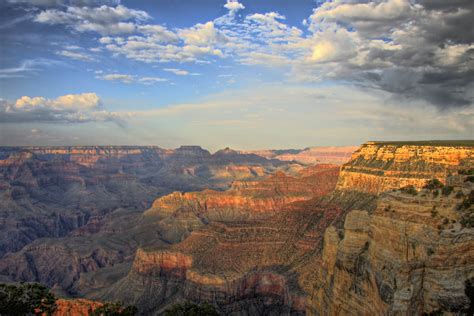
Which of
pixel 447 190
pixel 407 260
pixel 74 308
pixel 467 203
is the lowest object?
pixel 74 308

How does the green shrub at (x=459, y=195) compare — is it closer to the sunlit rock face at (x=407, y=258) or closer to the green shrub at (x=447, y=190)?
the sunlit rock face at (x=407, y=258)

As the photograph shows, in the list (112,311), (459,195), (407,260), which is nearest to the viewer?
Result: (407,260)

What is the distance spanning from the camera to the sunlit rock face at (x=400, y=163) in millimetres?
89075

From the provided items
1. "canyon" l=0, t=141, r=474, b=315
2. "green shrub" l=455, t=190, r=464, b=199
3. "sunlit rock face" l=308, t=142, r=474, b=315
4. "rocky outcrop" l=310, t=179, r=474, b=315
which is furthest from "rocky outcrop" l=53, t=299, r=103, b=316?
"green shrub" l=455, t=190, r=464, b=199

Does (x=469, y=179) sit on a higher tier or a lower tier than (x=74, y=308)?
higher

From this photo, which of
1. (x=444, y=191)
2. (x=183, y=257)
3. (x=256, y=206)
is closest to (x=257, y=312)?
(x=183, y=257)

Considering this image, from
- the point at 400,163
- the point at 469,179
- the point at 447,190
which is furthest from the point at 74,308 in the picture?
the point at 400,163

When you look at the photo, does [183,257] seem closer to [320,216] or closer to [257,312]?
[257,312]

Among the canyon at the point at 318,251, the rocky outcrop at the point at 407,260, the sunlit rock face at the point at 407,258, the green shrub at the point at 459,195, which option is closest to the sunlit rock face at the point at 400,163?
the canyon at the point at 318,251

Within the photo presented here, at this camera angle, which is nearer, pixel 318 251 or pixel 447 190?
pixel 447 190

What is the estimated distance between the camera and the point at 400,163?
335 ft

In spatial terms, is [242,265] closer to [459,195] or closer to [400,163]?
[400,163]

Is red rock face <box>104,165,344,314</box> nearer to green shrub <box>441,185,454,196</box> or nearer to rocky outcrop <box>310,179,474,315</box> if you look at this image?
rocky outcrop <box>310,179,474,315</box>

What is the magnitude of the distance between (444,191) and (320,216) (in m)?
78.4
